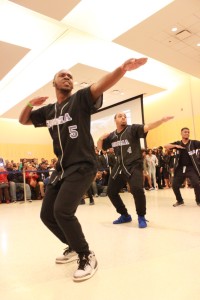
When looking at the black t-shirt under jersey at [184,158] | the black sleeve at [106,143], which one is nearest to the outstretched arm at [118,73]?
the black sleeve at [106,143]

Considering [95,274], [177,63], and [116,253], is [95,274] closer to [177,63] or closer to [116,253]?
[116,253]

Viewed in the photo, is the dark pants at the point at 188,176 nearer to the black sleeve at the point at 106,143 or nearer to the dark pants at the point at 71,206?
the black sleeve at the point at 106,143

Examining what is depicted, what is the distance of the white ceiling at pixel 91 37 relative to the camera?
248 inches

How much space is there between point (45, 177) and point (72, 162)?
7.92 m

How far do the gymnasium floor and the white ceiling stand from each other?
15.6ft

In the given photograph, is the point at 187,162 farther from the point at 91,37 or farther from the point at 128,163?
the point at 91,37

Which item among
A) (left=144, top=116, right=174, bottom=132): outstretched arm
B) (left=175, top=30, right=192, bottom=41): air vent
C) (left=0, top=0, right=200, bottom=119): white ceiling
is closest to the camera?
(left=144, top=116, right=174, bottom=132): outstretched arm

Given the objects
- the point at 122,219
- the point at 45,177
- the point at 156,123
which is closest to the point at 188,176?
the point at 122,219

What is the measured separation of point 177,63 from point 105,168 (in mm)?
4151

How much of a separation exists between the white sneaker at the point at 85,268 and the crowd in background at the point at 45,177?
18.0ft

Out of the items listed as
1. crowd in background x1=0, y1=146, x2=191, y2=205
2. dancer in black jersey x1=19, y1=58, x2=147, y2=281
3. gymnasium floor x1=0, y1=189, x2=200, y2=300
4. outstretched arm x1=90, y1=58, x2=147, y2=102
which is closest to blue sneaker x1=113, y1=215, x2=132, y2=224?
gymnasium floor x1=0, y1=189, x2=200, y2=300

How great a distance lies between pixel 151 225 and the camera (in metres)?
3.62

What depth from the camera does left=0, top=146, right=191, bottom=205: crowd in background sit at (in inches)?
336

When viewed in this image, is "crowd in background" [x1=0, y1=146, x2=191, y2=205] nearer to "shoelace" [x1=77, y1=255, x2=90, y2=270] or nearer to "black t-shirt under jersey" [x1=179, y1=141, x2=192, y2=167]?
"black t-shirt under jersey" [x1=179, y1=141, x2=192, y2=167]
